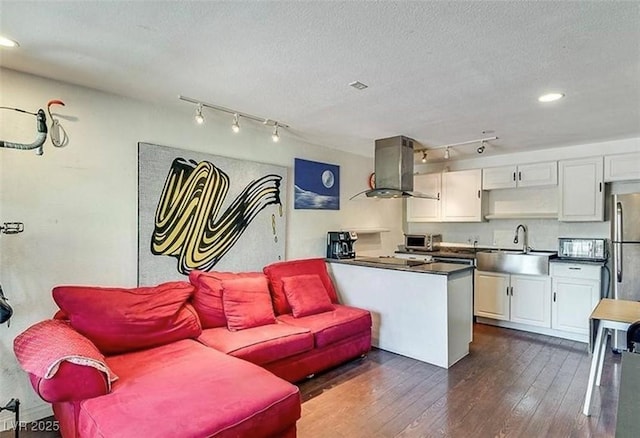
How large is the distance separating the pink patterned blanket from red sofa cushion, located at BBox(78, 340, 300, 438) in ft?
0.63

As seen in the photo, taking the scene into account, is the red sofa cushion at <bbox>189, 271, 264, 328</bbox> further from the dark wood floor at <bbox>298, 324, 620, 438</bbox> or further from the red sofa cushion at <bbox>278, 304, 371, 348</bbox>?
the dark wood floor at <bbox>298, 324, 620, 438</bbox>

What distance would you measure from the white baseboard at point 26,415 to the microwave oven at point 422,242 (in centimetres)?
456

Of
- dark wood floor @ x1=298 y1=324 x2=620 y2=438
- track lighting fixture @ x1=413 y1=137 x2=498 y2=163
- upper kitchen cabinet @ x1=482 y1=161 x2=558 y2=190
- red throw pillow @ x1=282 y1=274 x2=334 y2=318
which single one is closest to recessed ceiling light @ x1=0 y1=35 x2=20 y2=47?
red throw pillow @ x1=282 y1=274 x2=334 y2=318

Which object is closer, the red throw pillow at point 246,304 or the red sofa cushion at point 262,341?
the red sofa cushion at point 262,341

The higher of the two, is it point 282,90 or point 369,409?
point 282,90

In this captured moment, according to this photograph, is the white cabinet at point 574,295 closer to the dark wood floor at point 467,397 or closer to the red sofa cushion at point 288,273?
the dark wood floor at point 467,397

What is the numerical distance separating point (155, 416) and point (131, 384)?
41 cm

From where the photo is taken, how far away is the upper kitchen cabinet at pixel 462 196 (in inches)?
197

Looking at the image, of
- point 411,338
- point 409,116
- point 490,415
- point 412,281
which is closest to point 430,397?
point 490,415

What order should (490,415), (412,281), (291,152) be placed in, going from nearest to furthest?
(490,415) → (412,281) → (291,152)

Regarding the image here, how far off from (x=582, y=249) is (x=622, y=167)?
1.03 meters

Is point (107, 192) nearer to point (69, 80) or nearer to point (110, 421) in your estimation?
point (69, 80)

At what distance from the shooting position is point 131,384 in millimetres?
1935

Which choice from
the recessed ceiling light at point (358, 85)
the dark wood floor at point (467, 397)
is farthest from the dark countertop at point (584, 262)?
the recessed ceiling light at point (358, 85)
